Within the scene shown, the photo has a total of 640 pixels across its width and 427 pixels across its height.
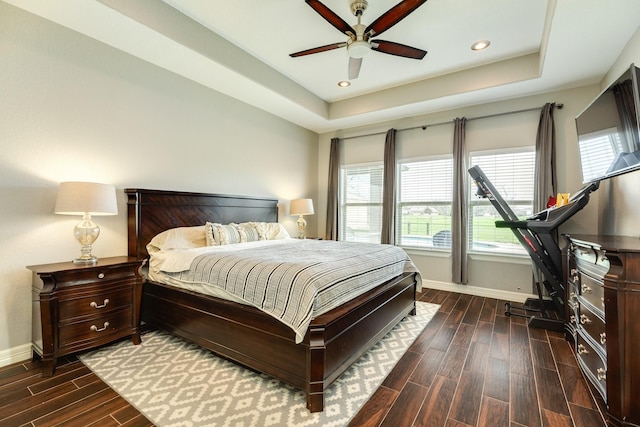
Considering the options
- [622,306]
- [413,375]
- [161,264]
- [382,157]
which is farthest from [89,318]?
[382,157]

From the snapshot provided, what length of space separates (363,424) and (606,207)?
11.7ft

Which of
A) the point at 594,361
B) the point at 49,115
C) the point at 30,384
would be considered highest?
the point at 49,115

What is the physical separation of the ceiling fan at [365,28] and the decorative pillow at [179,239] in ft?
7.32

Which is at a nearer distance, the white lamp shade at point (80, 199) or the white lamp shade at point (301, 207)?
the white lamp shade at point (80, 199)

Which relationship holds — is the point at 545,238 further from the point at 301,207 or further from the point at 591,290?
the point at 301,207

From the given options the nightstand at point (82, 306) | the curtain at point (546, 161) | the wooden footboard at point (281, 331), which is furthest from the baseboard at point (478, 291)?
the nightstand at point (82, 306)

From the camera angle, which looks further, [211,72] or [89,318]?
[211,72]

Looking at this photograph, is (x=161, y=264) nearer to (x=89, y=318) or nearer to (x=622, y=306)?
(x=89, y=318)

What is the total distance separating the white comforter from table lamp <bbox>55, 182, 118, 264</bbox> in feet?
1.88

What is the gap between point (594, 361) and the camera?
1.93 m

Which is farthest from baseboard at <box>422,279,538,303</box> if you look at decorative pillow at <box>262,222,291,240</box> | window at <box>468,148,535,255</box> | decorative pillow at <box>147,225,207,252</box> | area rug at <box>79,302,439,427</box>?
decorative pillow at <box>147,225,207,252</box>

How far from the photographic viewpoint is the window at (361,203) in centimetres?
529

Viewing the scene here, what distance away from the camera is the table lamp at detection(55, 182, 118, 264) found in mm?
2330

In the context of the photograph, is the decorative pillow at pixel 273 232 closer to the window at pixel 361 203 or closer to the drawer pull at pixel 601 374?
the window at pixel 361 203
